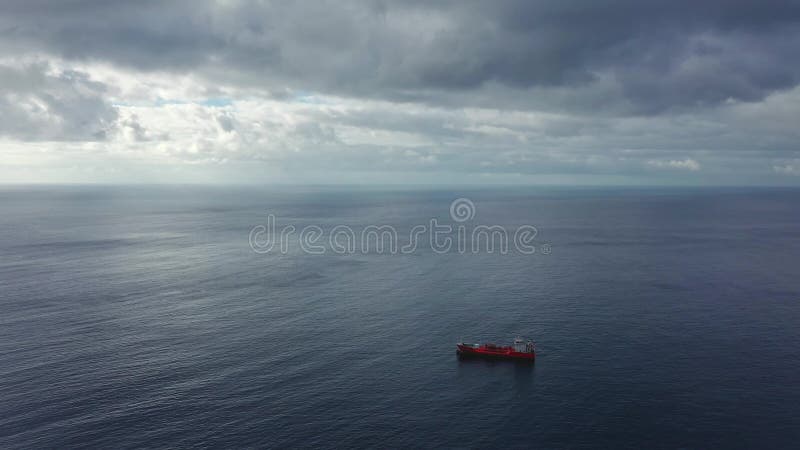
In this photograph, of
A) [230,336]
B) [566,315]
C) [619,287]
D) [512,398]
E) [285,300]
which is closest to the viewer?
[512,398]

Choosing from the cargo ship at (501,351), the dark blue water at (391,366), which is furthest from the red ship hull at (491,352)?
the dark blue water at (391,366)

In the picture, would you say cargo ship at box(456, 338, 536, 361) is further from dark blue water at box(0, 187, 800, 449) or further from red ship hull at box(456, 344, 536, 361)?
dark blue water at box(0, 187, 800, 449)

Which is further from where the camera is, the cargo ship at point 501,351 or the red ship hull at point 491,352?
the cargo ship at point 501,351

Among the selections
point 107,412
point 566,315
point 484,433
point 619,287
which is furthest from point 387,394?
point 619,287

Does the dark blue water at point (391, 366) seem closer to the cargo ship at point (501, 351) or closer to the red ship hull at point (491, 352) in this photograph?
the red ship hull at point (491, 352)

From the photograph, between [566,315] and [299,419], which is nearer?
[299,419]

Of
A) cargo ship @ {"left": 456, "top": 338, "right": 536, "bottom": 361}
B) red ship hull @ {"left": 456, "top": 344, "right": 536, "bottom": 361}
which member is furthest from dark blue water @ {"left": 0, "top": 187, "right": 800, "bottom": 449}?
cargo ship @ {"left": 456, "top": 338, "right": 536, "bottom": 361}

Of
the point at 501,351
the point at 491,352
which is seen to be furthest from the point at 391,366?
the point at 501,351

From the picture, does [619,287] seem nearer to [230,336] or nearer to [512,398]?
[512,398]
